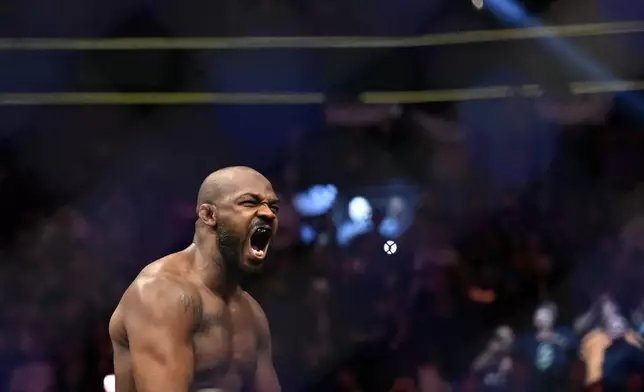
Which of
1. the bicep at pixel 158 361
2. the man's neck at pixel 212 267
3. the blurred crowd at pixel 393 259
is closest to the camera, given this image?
the bicep at pixel 158 361

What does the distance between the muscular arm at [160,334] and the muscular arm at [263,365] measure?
17 centimetres

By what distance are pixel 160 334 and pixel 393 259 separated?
1.04 m

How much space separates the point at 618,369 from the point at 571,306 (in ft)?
0.59

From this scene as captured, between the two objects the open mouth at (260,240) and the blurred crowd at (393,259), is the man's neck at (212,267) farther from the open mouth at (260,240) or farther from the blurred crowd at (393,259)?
the blurred crowd at (393,259)

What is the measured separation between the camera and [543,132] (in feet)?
7.30

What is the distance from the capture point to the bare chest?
1.32 metres

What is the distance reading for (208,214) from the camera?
1317mm

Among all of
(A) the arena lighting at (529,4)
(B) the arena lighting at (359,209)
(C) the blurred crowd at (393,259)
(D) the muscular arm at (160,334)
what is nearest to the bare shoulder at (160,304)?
(D) the muscular arm at (160,334)

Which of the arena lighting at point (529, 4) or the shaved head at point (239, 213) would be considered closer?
the shaved head at point (239, 213)

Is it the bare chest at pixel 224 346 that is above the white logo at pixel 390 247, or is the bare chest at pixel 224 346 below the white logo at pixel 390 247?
below

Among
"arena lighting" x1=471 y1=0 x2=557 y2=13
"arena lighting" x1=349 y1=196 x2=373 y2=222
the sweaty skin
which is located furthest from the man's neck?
"arena lighting" x1=471 y1=0 x2=557 y2=13

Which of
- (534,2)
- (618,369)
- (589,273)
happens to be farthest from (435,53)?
(618,369)

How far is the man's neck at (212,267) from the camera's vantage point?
1.34m

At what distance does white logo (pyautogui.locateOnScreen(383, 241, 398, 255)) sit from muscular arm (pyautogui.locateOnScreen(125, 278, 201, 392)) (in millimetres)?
975
